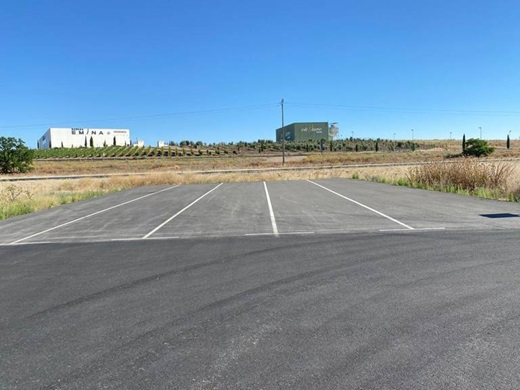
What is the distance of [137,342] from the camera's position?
471 centimetres

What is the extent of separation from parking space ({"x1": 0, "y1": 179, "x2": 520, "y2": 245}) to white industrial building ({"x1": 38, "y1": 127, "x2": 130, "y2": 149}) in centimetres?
17290

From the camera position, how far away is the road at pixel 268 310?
12.9ft

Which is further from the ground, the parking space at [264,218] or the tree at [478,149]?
the tree at [478,149]

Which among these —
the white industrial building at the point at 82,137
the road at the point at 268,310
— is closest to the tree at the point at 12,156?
the road at the point at 268,310

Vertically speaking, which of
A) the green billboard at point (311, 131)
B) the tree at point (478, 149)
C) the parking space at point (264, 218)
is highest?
the green billboard at point (311, 131)

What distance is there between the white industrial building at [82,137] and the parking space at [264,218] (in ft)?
567

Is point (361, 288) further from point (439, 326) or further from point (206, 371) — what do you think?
point (206, 371)

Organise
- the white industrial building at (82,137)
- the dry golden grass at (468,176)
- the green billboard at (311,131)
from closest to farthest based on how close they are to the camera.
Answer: the dry golden grass at (468,176), the green billboard at (311,131), the white industrial building at (82,137)

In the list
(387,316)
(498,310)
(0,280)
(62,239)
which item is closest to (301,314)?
(387,316)

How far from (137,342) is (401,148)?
504 feet

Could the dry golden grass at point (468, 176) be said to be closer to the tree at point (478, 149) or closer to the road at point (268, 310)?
the road at point (268, 310)

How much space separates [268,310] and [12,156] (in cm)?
7769

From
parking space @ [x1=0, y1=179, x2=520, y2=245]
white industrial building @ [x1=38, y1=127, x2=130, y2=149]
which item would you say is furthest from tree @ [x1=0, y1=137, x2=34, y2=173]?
white industrial building @ [x1=38, y1=127, x2=130, y2=149]

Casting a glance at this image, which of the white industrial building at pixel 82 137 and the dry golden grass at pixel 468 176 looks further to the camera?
the white industrial building at pixel 82 137
